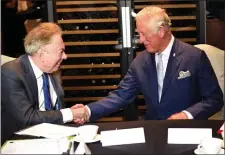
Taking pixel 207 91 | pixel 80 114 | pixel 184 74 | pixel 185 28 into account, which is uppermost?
pixel 185 28

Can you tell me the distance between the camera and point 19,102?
243 cm

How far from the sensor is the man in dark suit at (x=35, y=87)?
2.44 metres

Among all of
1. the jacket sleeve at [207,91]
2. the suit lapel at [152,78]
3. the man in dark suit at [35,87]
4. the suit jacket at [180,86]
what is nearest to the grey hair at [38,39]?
the man in dark suit at [35,87]

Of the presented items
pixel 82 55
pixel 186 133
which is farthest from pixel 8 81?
pixel 82 55

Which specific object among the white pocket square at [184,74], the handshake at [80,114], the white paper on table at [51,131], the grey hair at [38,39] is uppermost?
the grey hair at [38,39]

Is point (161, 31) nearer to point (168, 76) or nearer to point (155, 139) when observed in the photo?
point (168, 76)

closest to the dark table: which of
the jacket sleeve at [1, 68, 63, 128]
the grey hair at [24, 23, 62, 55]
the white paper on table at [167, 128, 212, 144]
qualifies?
the white paper on table at [167, 128, 212, 144]

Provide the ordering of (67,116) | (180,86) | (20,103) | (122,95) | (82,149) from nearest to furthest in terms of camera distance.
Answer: (82,149), (20,103), (67,116), (180,86), (122,95)

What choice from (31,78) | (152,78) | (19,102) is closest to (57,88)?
(31,78)

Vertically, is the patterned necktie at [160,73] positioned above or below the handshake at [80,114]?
above

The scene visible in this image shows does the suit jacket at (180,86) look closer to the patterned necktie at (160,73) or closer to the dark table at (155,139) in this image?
the patterned necktie at (160,73)

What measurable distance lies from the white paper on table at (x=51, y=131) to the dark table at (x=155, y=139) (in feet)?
0.20

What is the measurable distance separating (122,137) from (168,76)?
2.89ft

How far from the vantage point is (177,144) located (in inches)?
76.6
